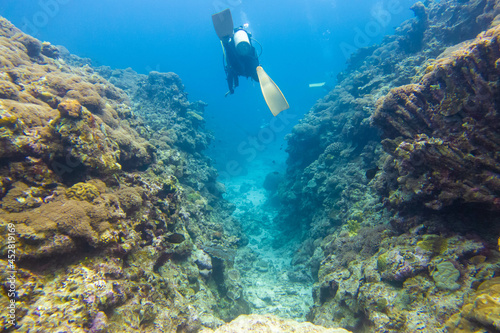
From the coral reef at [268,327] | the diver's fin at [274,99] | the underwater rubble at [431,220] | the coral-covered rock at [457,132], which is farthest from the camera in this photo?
the diver's fin at [274,99]

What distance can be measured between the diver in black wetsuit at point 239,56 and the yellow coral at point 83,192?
5.64 m

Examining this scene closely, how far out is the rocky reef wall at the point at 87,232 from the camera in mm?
2633

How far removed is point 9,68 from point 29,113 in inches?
196

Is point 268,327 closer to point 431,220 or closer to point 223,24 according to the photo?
point 431,220

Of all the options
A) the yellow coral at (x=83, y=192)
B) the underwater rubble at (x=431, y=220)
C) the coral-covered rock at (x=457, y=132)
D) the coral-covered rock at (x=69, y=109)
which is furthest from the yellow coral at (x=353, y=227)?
the coral-covered rock at (x=69, y=109)

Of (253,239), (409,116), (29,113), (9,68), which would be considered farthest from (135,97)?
(409,116)

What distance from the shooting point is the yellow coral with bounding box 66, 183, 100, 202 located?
12.7 ft

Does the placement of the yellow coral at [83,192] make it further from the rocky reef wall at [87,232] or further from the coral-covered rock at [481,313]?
the coral-covered rock at [481,313]

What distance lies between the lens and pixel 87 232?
3250 millimetres

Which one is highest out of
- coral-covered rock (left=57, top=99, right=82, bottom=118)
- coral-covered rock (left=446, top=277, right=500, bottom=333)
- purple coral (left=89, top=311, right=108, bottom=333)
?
coral-covered rock (left=57, top=99, right=82, bottom=118)

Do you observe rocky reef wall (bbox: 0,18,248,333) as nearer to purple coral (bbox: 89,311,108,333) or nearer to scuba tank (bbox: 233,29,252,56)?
purple coral (bbox: 89,311,108,333)

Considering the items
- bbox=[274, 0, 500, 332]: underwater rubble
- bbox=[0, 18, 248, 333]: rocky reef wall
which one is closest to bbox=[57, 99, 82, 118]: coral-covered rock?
bbox=[0, 18, 248, 333]: rocky reef wall

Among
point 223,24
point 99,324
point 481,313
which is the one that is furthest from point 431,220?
point 223,24

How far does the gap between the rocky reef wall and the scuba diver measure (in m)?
4.15
